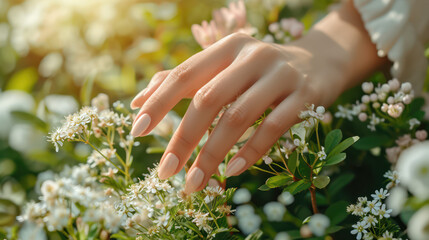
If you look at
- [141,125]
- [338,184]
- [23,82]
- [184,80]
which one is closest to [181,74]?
[184,80]

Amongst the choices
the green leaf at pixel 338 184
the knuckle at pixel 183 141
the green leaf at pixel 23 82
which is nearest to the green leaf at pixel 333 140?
the green leaf at pixel 338 184

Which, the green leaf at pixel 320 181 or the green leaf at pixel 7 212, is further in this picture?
the green leaf at pixel 7 212

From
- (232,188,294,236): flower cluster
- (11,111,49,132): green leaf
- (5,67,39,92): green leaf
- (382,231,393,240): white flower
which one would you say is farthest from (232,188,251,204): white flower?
(5,67,39,92): green leaf

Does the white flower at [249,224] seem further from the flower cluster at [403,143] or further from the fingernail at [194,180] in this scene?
the flower cluster at [403,143]

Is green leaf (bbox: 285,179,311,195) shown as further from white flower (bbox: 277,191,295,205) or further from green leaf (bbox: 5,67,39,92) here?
green leaf (bbox: 5,67,39,92)

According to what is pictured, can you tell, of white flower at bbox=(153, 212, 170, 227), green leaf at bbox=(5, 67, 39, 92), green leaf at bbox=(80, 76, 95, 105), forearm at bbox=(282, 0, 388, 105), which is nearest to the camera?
white flower at bbox=(153, 212, 170, 227)

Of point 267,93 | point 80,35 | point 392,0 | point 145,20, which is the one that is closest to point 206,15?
point 145,20
